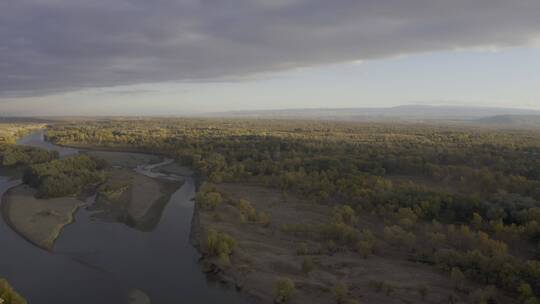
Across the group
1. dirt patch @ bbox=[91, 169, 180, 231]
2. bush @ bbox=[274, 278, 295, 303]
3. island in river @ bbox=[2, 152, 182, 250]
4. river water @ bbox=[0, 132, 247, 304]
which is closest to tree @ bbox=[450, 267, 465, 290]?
bush @ bbox=[274, 278, 295, 303]

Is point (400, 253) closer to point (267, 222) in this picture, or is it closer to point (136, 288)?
point (267, 222)

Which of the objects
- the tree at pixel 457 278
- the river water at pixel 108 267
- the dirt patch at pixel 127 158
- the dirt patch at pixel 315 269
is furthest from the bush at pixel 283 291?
the dirt patch at pixel 127 158

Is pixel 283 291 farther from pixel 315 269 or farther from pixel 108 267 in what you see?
pixel 108 267

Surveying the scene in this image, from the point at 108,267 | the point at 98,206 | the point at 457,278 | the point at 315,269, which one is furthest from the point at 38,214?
the point at 457,278

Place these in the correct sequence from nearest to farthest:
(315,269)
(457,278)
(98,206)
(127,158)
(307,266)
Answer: (457,278) < (307,266) < (315,269) < (98,206) < (127,158)

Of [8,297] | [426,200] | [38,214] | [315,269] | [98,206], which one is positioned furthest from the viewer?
[98,206]

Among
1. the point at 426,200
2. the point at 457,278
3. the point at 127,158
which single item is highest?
the point at 426,200

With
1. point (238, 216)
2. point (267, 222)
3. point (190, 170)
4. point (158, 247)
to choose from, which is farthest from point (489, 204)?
point (190, 170)

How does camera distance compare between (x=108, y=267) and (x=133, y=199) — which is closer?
(x=108, y=267)
